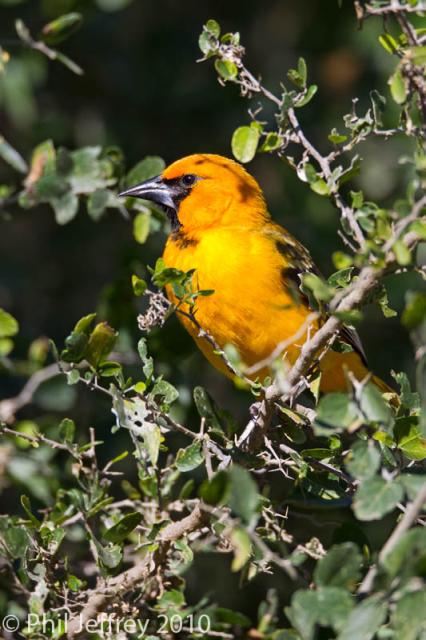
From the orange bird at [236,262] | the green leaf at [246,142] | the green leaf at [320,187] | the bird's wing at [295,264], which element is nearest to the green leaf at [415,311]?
the green leaf at [320,187]

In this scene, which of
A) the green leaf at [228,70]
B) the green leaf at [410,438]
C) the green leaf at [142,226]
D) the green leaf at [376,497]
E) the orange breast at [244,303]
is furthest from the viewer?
the orange breast at [244,303]

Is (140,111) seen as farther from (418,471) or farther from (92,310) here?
(418,471)

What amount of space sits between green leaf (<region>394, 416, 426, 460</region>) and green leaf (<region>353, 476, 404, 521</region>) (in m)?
0.49

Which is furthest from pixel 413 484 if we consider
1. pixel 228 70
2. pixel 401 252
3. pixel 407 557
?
pixel 228 70

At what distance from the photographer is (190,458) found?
7.87ft

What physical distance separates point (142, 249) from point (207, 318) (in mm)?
974

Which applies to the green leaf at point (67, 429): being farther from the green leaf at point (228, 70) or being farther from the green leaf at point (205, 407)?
the green leaf at point (228, 70)

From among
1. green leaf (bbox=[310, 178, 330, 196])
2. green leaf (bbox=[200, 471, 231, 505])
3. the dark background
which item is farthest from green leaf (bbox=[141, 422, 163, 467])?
the dark background

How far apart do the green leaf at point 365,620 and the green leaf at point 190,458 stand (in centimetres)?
74

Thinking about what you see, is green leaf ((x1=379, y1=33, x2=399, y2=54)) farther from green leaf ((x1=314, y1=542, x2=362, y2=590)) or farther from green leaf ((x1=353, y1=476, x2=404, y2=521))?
green leaf ((x1=314, y1=542, x2=362, y2=590))

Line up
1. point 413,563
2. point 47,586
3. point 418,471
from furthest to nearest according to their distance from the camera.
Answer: point 418,471 → point 47,586 → point 413,563

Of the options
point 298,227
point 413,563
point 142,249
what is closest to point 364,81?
point 298,227

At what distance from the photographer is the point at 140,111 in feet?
16.7

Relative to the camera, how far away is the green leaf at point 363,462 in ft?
6.08
